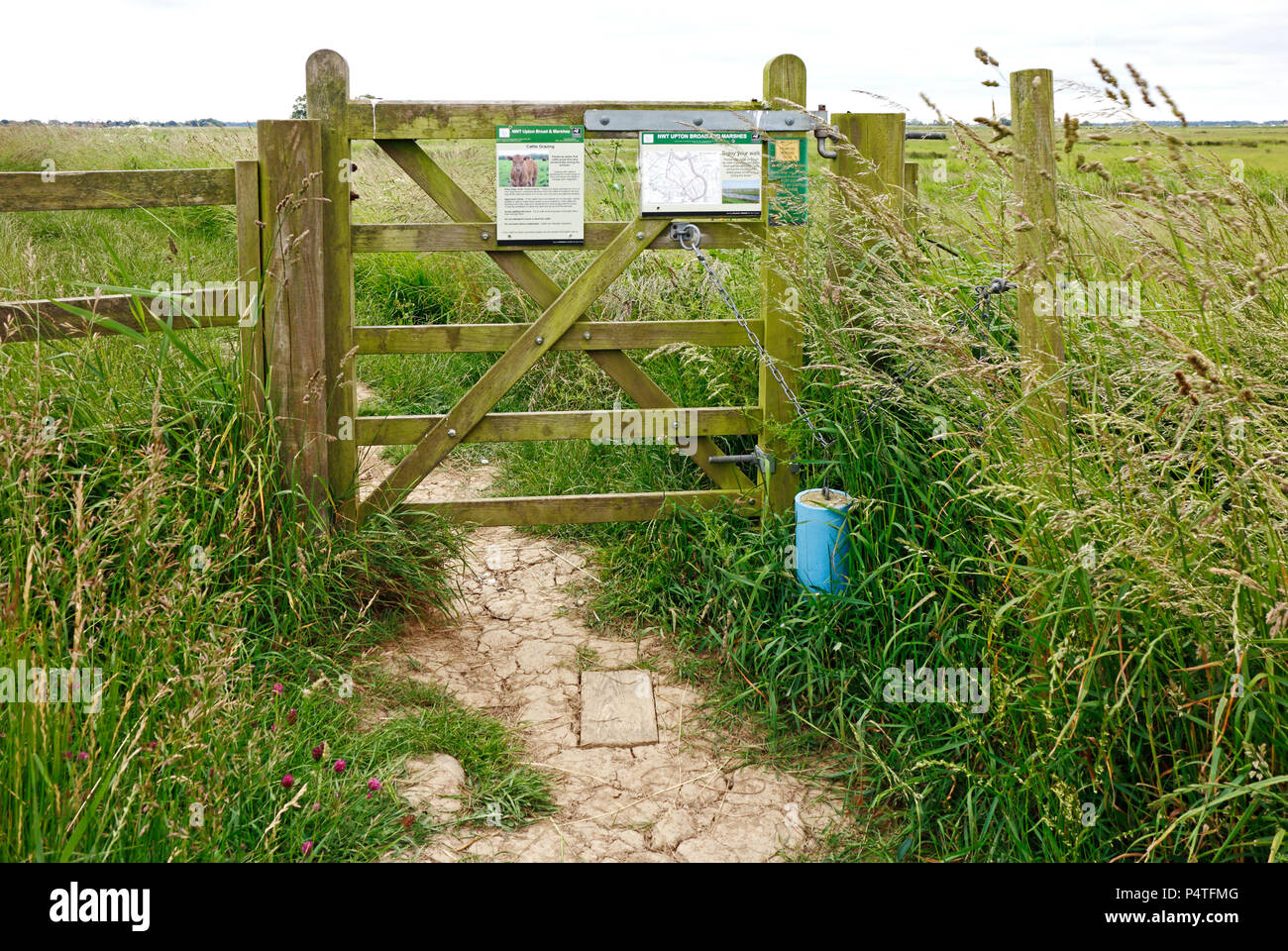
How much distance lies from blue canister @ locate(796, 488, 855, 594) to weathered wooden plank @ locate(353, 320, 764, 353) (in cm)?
118

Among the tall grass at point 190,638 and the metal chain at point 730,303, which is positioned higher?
the metal chain at point 730,303

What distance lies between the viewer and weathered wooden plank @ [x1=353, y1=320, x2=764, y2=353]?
5.00 metres

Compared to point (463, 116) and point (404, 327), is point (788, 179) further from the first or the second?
point (404, 327)

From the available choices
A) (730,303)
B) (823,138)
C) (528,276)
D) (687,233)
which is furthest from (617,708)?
(823,138)

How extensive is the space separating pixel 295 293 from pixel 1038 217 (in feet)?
10.1

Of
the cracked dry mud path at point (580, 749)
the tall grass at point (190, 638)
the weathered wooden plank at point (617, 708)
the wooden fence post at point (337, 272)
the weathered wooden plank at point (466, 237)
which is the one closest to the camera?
the tall grass at point (190, 638)

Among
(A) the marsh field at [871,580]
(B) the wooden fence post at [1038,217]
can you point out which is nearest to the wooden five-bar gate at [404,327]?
(A) the marsh field at [871,580]

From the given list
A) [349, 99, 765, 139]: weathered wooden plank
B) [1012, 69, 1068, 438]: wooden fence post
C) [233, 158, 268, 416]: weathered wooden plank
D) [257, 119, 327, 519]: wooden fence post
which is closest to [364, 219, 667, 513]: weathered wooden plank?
[257, 119, 327, 519]: wooden fence post

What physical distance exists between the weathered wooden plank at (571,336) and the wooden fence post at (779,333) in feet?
0.48

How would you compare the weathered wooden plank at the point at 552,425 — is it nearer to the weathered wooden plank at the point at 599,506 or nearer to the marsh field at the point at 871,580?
the marsh field at the point at 871,580

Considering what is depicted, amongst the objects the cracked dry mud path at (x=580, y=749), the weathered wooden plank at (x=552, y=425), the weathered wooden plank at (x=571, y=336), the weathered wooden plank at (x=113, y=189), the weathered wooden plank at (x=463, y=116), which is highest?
the weathered wooden plank at (x=463, y=116)

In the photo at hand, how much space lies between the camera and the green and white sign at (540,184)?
4.98 meters

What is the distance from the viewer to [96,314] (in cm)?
443
